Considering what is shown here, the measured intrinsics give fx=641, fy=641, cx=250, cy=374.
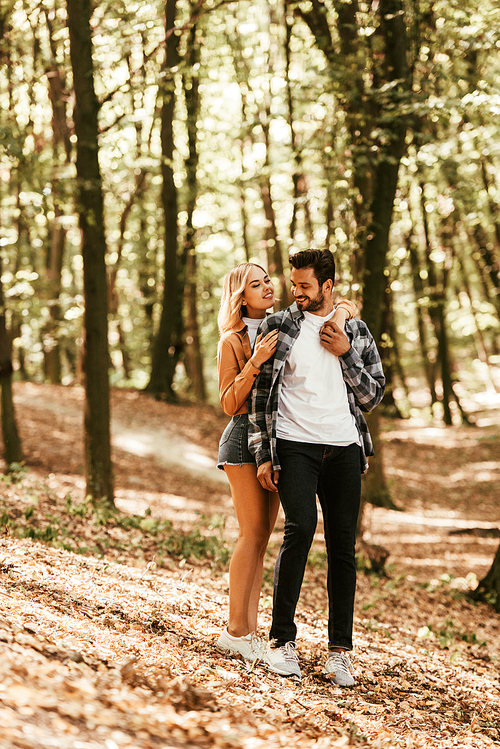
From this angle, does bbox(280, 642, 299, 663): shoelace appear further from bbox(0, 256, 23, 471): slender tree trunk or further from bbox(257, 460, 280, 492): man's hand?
bbox(0, 256, 23, 471): slender tree trunk

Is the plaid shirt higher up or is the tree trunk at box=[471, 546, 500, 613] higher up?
the plaid shirt

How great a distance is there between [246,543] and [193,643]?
2.23 ft

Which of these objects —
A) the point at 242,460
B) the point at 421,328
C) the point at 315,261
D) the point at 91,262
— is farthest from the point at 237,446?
the point at 421,328

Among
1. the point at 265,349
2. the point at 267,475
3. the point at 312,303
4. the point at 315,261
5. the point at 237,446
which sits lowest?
the point at 267,475

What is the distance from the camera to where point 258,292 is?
370 cm

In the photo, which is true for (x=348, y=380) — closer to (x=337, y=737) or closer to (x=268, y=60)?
(x=337, y=737)

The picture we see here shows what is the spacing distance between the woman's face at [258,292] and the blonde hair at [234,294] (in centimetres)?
3

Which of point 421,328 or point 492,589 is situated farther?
point 421,328

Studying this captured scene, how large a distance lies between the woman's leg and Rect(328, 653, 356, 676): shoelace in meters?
0.50

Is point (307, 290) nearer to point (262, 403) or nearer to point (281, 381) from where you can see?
point (281, 381)

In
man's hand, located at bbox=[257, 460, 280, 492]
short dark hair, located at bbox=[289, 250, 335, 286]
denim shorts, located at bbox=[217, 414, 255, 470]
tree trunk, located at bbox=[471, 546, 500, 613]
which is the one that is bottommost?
tree trunk, located at bbox=[471, 546, 500, 613]

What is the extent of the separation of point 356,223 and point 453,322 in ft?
62.5

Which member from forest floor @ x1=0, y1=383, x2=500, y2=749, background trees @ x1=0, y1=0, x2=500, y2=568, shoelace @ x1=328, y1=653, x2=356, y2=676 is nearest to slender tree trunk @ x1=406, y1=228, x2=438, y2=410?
background trees @ x1=0, y1=0, x2=500, y2=568

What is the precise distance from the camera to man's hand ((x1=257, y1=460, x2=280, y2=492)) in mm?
3502
